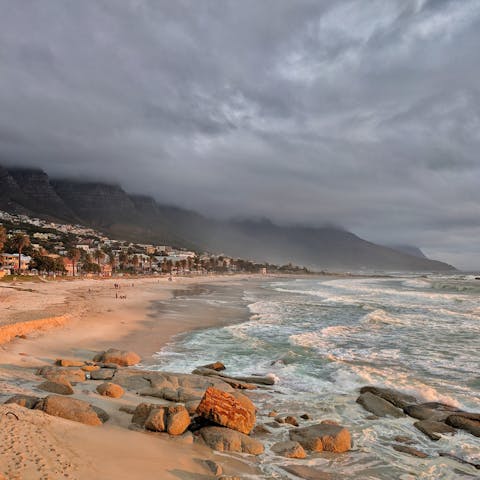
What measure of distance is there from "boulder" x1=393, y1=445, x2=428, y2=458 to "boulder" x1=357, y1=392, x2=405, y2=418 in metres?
2.25

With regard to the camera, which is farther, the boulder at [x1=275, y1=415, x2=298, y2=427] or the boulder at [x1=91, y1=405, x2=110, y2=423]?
the boulder at [x1=275, y1=415, x2=298, y2=427]

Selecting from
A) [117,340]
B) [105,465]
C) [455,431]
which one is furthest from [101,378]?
[455,431]

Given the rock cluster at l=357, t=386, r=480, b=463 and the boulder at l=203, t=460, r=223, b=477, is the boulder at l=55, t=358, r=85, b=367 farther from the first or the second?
the rock cluster at l=357, t=386, r=480, b=463

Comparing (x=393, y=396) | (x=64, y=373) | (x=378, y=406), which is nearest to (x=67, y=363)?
(x=64, y=373)

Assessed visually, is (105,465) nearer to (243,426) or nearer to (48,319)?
(243,426)

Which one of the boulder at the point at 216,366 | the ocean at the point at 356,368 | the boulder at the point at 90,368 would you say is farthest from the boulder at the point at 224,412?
the boulder at the point at 90,368

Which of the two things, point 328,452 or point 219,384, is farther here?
point 219,384

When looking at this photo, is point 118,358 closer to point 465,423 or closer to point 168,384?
point 168,384

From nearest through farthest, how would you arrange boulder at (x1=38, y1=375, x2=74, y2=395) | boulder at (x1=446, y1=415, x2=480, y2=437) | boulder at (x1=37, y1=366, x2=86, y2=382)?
boulder at (x1=446, y1=415, x2=480, y2=437) < boulder at (x1=38, y1=375, x2=74, y2=395) < boulder at (x1=37, y1=366, x2=86, y2=382)

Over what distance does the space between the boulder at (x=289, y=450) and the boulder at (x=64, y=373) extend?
7.56 metres

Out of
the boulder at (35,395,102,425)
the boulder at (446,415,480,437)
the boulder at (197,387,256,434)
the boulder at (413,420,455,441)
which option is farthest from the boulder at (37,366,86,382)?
the boulder at (446,415,480,437)

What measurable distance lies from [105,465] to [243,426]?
3.77m

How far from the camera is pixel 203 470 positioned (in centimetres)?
807

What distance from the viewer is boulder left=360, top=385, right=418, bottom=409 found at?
44.9 feet
